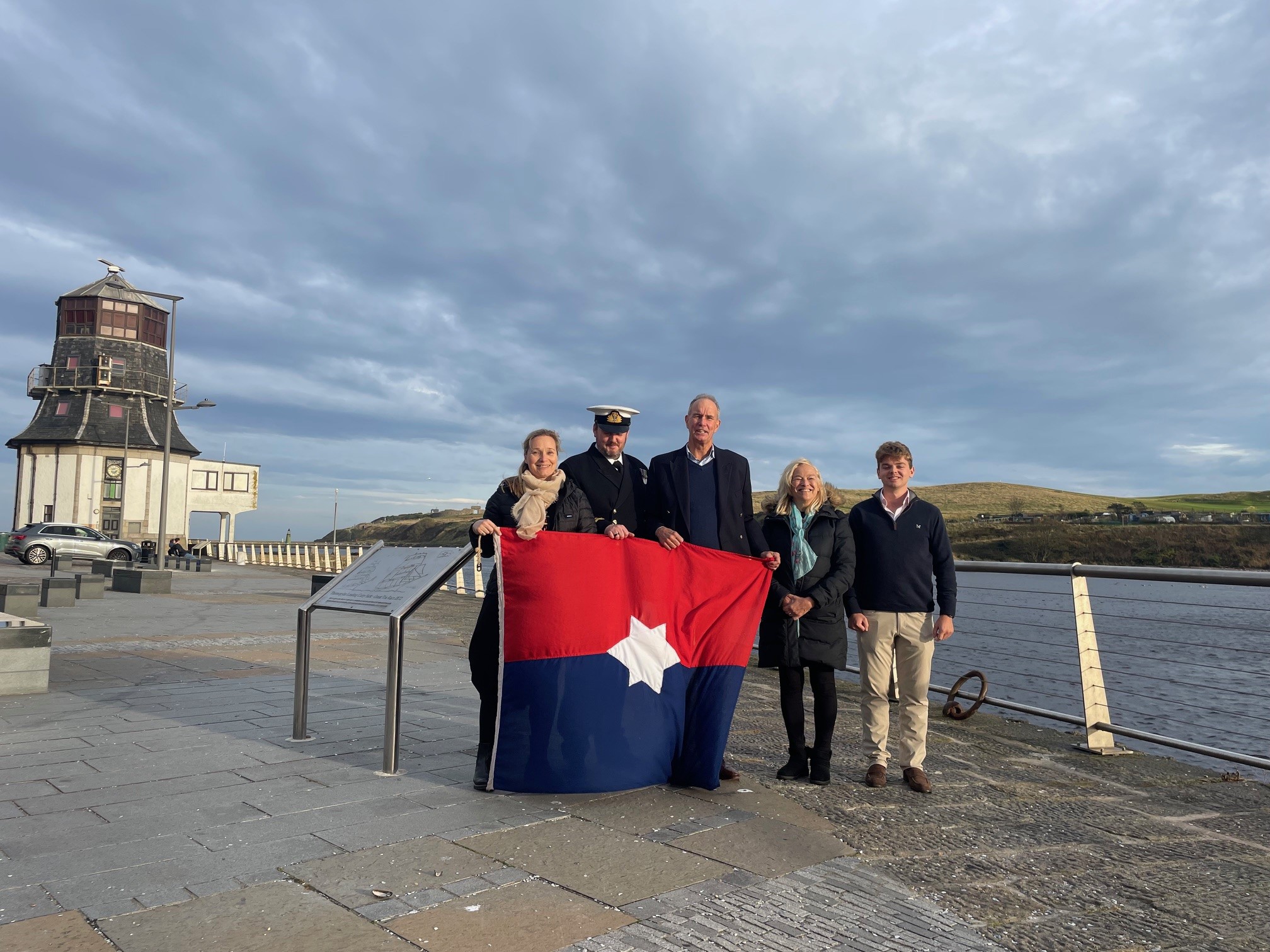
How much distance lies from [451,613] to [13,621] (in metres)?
9.63

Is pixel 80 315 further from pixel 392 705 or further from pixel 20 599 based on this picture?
pixel 392 705

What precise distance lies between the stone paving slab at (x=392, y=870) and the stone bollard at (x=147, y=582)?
745 inches

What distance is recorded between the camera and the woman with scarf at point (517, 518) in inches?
182

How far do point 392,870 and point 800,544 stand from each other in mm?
2777

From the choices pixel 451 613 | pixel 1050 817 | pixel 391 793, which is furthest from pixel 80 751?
pixel 451 613

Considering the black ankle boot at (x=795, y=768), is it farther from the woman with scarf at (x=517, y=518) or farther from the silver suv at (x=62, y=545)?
the silver suv at (x=62, y=545)

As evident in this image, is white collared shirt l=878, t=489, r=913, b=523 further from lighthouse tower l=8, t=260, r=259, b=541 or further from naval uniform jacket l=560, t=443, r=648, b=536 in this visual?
lighthouse tower l=8, t=260, r=259, b=541

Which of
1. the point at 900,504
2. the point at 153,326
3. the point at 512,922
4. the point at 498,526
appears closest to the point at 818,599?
the point at 900,504

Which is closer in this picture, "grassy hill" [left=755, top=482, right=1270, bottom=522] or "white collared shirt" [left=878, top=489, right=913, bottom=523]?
"white collared shirt" [left=878, top=489, right=913, bottom=523]

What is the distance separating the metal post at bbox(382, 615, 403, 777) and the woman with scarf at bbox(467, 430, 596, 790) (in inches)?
15.6

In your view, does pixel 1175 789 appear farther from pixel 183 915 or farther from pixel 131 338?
pixel 131 338

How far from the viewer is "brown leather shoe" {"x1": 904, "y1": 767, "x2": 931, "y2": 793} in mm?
4742

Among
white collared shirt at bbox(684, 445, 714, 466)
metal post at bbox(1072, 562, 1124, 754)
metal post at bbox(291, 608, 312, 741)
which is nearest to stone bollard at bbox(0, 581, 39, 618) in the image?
metal post at bbox(291, 608, 312, 741)

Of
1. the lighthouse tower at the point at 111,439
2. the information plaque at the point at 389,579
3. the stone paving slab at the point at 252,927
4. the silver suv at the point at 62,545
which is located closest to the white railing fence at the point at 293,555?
the lighthouse tower at the point at 111,439
